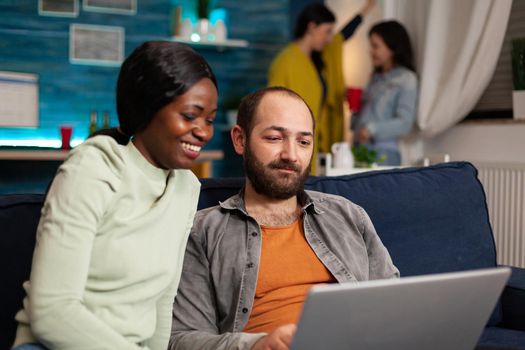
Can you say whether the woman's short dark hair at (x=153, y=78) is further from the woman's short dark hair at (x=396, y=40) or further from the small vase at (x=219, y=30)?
the small vase at (x=219, y=30)

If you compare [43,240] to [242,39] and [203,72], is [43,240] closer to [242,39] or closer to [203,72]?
[203,72]

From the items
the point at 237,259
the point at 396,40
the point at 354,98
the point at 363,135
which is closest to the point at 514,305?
the point at 237,259

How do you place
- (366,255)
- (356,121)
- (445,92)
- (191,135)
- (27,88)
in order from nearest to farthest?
(191,135) < (366,255) < (445,92) < (356,121) < (27,88)

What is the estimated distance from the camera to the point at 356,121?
445 centimetres

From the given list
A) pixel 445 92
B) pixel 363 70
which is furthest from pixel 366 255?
pixel 363 70

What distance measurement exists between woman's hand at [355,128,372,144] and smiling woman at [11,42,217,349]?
2824mm

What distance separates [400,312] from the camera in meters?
1.16

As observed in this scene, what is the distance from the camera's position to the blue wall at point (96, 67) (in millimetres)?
4828

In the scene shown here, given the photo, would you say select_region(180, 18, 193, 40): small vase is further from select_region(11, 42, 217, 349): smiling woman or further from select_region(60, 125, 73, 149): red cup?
select_region(11, 42, 217, 349): smiling woman

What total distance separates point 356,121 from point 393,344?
10.9 feet

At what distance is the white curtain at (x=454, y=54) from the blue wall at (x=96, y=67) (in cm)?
154

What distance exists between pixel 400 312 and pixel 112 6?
172 inches

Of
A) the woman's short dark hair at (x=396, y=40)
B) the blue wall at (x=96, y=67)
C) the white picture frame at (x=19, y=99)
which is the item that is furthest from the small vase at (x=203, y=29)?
the woman's short dark hair at (x=396, y=40)

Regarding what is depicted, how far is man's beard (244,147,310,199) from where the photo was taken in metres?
1.77
